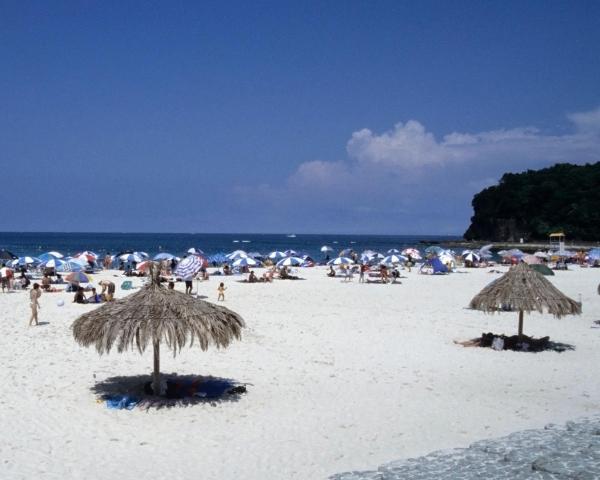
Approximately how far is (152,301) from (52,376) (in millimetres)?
3205

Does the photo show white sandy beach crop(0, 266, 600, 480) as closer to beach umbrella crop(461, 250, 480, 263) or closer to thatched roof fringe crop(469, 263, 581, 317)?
thatched roof fringe crop(469, 263, 581, 317)

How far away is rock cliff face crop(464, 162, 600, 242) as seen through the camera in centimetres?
9588

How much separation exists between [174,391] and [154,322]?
162 centimetres

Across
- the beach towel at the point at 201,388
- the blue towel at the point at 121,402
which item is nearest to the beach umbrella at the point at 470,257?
the beach towel at the point at 201,388

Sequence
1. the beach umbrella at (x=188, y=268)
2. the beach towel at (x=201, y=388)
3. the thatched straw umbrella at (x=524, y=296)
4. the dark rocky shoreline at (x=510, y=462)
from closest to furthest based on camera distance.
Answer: the dark rocky shoreline at (x=510, y=462), the beach towel at (x=201, y=388), the thatched straw umbrella at (x=524, y=296), the beach umbrella at (x=188, y=268)

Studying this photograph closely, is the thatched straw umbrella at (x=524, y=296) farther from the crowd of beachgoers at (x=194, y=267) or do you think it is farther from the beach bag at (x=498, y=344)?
the crowd of beachgoers at (x=194, y=267)

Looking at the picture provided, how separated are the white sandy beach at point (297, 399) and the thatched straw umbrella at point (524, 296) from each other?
3.39ft

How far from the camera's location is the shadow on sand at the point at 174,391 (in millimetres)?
9648

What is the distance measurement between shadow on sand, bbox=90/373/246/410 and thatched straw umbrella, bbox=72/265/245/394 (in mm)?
834

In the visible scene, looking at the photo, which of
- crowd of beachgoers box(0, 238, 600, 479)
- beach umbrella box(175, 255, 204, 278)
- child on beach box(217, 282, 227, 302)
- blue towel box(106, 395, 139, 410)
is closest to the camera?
crowd of beachgoers box(0, 238, 600, 479)

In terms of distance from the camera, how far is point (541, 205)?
106 metres

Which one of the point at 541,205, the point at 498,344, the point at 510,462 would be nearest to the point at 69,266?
the point at 498,344

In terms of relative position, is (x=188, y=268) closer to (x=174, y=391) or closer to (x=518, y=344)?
(x=518, y=344)

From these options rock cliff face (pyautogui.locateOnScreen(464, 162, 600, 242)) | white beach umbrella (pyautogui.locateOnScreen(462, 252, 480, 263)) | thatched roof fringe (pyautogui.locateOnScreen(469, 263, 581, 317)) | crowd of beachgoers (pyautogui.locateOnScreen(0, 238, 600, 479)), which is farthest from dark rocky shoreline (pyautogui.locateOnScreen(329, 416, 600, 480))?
rock cliff face (pyautogui.locateOnScreen(464, 162, 600, 242))
